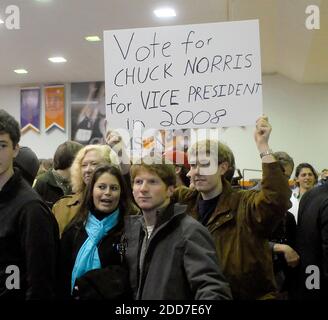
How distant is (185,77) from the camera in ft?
5.85

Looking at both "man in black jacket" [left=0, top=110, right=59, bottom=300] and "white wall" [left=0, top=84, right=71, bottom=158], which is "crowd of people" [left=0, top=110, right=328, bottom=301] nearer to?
"man in black jacket" [left=0, top=110, right=59, bottom=300]

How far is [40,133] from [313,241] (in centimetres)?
848

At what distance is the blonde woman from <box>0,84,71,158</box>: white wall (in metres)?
7.63

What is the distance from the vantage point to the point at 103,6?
5.32 m

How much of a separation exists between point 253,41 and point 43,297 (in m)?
1.11

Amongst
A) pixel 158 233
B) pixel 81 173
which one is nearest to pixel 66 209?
pixel 81 173

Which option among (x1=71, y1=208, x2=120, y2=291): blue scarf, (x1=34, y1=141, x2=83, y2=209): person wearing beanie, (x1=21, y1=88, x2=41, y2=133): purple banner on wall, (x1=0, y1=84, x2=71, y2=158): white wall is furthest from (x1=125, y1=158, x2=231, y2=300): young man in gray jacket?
(x1=21, y1=88, x2=41, y2=133): purple banner on wall

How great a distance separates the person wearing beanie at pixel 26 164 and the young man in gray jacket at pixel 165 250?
0.63 m

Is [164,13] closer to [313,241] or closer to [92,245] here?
[313,241]

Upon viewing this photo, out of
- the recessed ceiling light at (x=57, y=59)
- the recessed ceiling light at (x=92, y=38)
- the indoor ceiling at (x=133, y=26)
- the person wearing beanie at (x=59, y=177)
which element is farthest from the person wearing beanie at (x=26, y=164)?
the recessed ceiling light at (x=57, y=59)

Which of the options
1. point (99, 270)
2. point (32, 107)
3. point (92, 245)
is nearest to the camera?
point (99, 270)

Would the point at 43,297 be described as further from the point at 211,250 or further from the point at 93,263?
the point at 211,250

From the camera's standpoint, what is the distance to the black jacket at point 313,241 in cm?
196
